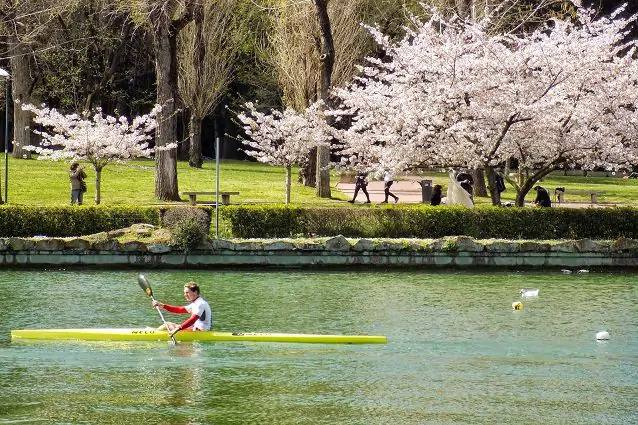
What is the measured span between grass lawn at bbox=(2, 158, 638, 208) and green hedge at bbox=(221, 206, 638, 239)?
533cm

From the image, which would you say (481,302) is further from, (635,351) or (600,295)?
(635,351)

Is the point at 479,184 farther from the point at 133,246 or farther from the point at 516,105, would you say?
the point at 133,246

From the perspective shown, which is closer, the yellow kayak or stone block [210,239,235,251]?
the yellow kayak

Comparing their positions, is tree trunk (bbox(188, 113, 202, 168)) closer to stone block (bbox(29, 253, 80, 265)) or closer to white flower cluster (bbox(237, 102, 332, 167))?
white flower cluster (bbox(237, 102, 332, 167))

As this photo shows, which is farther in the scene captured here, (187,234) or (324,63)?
Answer: (324,63)

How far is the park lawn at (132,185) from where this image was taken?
137 ft

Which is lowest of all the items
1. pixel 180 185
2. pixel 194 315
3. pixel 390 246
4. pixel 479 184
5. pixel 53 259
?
pixel 194 315

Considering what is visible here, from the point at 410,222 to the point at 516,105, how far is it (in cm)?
407

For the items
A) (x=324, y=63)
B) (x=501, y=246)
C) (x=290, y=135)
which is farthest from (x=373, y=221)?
(x=290, y=135)

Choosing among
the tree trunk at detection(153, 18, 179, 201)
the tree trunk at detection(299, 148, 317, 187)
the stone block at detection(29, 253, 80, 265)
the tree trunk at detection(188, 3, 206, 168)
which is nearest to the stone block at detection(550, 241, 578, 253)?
the stone block at detection(29, 253, 80, 265)

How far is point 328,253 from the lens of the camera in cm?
3034

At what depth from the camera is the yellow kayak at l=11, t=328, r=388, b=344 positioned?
2036 centimetres

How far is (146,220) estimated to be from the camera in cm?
3197

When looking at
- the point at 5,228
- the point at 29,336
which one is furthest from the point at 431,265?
the point at 29,336
